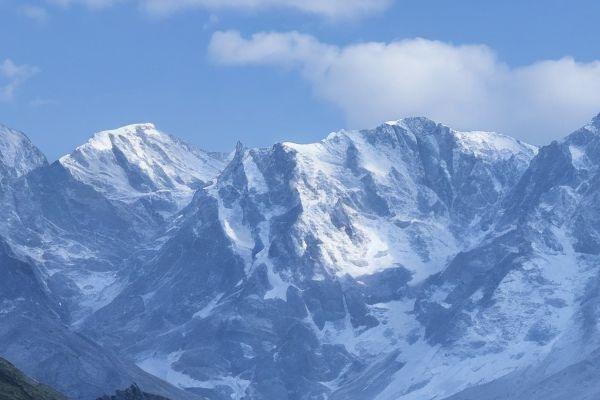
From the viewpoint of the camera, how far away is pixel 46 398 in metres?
176

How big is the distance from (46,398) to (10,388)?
5959 mm

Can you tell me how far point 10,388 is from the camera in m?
171
